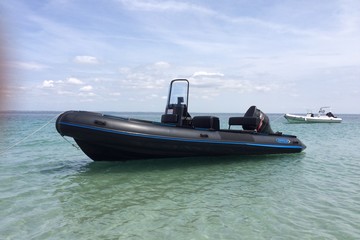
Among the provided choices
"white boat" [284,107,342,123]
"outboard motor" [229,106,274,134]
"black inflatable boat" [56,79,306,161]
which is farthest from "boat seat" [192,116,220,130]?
"white boat" [284,107,342,123]

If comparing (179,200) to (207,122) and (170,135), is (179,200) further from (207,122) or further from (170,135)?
(207,122)

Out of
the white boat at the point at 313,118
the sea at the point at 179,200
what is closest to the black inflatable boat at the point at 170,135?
the sea at the point at 179,200

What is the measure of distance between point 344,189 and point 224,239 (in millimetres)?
3503

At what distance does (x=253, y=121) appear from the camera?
9969mm

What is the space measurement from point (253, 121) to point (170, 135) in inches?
126

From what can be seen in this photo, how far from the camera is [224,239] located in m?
3.78

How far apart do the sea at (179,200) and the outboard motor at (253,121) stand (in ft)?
4.55

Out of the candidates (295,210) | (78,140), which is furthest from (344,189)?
(78,140)

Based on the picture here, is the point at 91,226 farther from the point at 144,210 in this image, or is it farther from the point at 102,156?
the point at 102,156

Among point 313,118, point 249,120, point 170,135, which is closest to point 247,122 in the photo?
point 249,120

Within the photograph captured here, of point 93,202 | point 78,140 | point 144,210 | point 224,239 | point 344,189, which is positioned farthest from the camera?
point 78,140

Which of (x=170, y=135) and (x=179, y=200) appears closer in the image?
(x=179, y=200)

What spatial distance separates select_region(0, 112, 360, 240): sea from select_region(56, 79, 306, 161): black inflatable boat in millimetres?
407

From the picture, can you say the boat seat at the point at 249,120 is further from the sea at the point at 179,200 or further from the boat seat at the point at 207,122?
the sea at the point at 179,200
